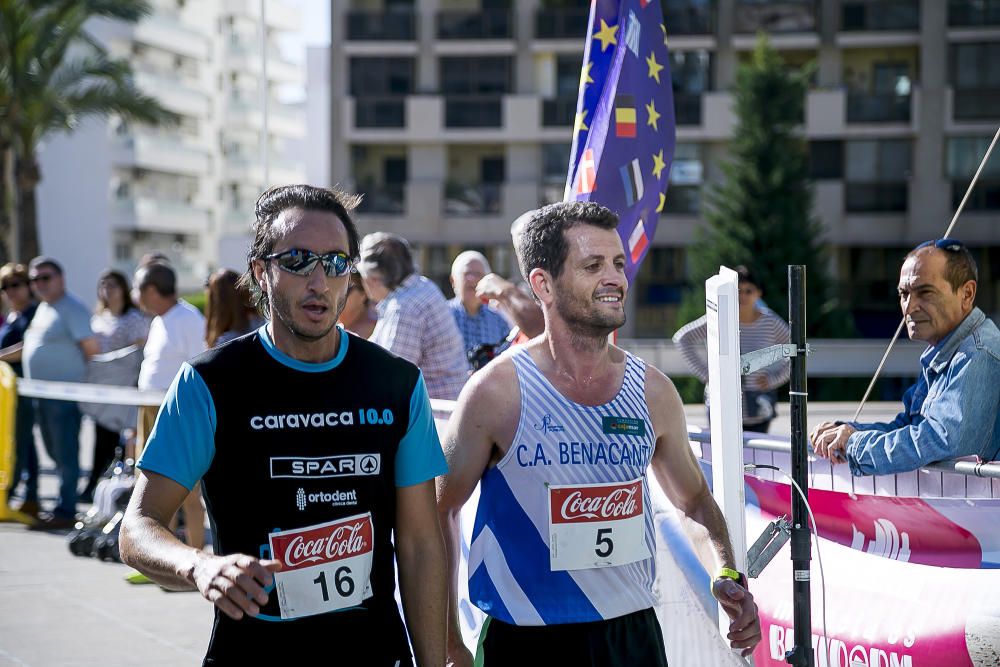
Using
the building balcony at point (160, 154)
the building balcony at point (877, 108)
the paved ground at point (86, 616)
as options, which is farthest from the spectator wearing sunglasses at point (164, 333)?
the building balcony at point (160, 154)

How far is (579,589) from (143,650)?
4230 mm

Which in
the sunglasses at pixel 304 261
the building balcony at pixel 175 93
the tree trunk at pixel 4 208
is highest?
the building balcony at pixel 175 93

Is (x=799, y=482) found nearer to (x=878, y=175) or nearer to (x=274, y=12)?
(x=878, y=175)

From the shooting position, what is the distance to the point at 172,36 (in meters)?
71.8

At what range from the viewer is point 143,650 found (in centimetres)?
718

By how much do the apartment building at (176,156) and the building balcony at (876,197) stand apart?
942 inches

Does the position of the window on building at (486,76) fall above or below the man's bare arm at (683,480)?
above

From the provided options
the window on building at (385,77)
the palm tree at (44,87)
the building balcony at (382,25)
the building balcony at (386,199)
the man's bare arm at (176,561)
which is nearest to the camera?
the man's bare arm at (176,561)

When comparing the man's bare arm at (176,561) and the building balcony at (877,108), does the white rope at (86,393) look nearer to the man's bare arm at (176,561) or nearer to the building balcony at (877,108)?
the man's bare arm at (176,561)

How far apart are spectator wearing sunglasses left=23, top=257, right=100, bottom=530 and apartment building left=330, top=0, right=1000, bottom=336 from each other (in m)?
34.2

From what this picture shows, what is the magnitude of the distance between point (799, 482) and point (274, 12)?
87150 mm

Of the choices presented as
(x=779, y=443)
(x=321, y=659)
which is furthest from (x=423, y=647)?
(x=779, y=443)

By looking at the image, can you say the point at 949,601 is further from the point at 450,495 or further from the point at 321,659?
the point at 321,659

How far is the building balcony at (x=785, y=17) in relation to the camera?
45281 millimetres
